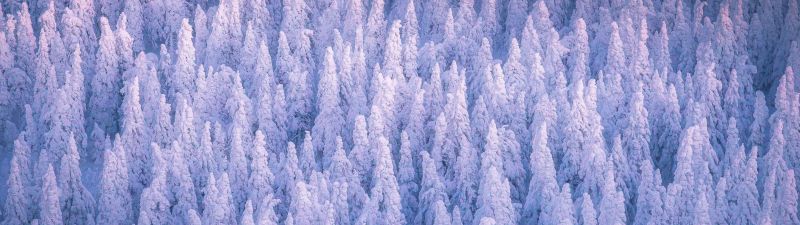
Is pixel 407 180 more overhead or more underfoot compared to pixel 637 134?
more underfoot

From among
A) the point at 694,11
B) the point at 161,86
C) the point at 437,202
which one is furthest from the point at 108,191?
the point at 694,11

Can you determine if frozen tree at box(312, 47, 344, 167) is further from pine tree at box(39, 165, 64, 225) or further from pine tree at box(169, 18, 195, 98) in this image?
pine tree at box(39, 165, 64, 225)

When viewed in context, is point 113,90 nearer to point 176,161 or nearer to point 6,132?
point 6,132

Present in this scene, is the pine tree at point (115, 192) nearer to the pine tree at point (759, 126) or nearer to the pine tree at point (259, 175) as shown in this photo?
the pine tree at point (259, 175)

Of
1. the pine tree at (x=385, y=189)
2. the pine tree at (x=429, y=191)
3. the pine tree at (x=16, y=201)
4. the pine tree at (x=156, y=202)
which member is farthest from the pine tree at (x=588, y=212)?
the pine tree at (x=16, y=201)

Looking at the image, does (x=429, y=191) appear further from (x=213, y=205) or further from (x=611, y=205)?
(x=213, y=205)

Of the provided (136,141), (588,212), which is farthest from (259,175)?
(588,212)
